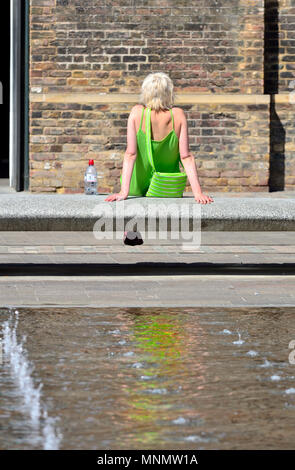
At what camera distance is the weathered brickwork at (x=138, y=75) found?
17422mm

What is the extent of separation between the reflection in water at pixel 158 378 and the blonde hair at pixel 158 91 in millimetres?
1851

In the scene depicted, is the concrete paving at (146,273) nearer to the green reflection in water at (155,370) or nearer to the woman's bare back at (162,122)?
the green reflection in water at (155,370)

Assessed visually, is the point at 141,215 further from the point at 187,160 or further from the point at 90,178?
the point at 90,178

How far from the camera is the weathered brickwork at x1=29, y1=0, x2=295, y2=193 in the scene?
17.4 metres

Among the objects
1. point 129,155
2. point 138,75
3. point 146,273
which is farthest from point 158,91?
point 138,75

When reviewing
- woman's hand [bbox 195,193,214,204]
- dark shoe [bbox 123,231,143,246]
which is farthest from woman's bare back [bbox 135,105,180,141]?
dark shoe [bbox 123,231,143,246]

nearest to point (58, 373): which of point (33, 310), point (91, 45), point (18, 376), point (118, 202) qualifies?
point (18, 376)

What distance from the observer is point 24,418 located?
455 cm

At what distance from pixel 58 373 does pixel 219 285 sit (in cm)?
317

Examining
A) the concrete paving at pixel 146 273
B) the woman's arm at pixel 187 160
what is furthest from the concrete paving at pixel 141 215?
the concrete paving at pixel 146 273

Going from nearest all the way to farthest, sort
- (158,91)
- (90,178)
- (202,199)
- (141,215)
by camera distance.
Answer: (141,215) < (202,199) < (158,91) < (90,178)

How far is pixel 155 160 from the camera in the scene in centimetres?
859

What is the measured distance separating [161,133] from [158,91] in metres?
0.29

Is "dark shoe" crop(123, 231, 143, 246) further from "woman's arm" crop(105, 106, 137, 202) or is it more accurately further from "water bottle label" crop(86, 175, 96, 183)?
"water bottle label" crop(86, 175, 96, 183)
